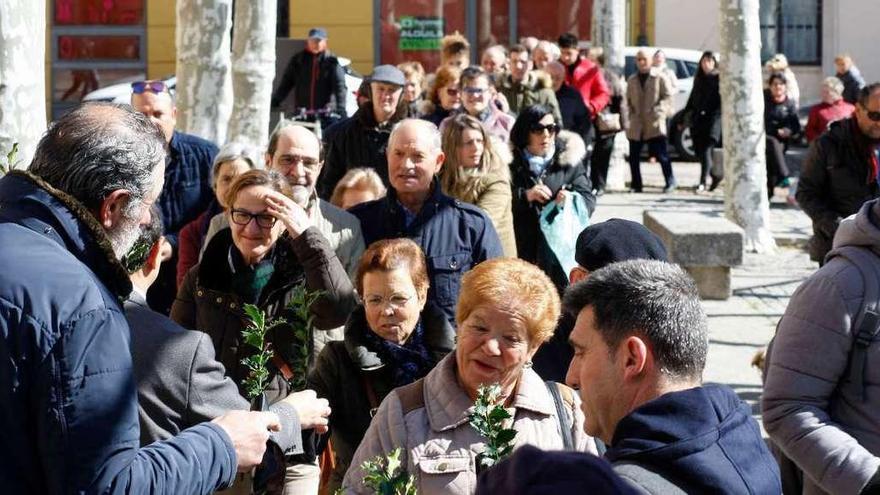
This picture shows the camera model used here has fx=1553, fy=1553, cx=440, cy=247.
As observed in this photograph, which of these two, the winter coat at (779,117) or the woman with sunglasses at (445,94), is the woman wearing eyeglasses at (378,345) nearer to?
the woman with sunglasses at (445,94)

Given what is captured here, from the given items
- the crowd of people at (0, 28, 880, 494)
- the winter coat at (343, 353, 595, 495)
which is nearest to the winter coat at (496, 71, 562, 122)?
the crowd of people at (0, 28, 880, 494)

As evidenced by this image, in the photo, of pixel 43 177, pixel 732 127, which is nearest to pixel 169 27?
pixel 732 127

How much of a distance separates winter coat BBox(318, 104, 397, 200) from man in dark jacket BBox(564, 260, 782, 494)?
5803 millimetres

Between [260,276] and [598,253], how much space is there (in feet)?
4.38

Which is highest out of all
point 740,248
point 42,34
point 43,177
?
point 42,34

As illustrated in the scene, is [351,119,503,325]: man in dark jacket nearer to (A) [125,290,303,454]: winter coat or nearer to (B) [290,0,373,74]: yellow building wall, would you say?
(A) [125,290,303,454]: winter coat

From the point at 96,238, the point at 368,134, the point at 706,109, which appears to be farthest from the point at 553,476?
the point at 706,109

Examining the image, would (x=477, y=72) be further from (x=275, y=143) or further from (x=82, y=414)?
(x=82, y=414)

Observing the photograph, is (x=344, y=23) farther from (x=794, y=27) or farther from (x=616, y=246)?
(x=616, y=246)

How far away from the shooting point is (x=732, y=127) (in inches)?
585

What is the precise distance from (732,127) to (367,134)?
6275mm

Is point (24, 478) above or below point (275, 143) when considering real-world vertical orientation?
below

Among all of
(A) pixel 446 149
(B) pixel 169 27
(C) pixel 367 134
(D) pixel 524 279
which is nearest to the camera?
(D) pixel 524 279

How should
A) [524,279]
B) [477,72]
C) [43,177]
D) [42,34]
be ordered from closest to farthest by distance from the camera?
[43,177] < [524,279] < [42,34] < [477,72]
